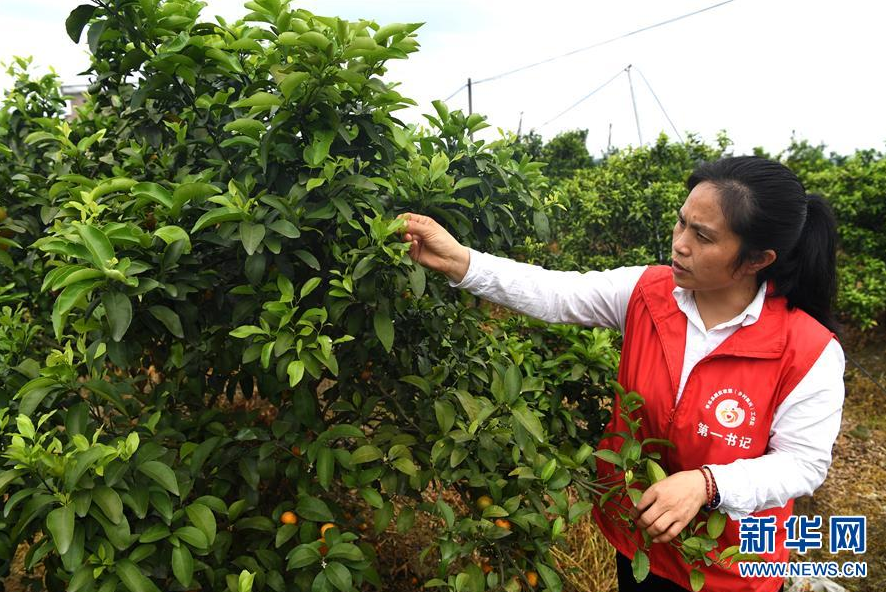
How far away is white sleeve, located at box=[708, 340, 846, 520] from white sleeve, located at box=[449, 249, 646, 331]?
1.66 feet

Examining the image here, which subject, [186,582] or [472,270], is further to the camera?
[472,270]

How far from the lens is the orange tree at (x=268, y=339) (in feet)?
4.19

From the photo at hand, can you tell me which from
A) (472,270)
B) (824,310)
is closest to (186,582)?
(472,270)

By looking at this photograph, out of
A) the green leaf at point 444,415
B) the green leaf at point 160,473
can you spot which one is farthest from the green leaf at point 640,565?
the green leaf at point 160,473

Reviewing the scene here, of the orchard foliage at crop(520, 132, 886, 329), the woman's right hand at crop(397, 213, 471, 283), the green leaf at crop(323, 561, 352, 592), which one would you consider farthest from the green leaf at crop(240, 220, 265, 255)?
the orchard foliage at crop(520, 132, 886, 329)

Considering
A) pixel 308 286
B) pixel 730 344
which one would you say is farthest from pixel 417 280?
pixel 730 344

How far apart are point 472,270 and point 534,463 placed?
509mm

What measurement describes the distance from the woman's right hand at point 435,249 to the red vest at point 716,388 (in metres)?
0.51

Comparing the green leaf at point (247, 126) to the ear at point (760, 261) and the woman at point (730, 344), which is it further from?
the ear at point (760, 261)

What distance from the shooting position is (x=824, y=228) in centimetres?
161

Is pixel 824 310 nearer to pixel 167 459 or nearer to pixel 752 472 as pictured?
pixel 752 472

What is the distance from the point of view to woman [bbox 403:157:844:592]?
1.46 meters

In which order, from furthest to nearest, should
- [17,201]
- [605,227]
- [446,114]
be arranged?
[605,227] → [17,201] → [446,114]

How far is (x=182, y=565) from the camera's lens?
1.27 meters
